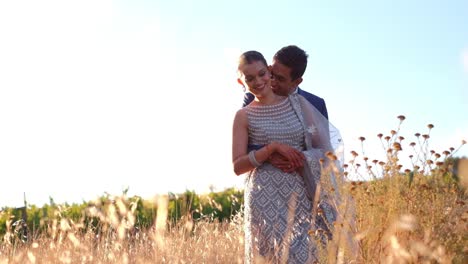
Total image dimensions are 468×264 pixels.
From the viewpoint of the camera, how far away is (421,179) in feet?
17.6

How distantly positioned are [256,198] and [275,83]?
0.78 metres

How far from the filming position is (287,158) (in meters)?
4.45

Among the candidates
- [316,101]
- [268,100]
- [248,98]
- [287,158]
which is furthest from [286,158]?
[316,101]

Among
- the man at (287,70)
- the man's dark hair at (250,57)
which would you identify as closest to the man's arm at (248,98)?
the man at (287,70)

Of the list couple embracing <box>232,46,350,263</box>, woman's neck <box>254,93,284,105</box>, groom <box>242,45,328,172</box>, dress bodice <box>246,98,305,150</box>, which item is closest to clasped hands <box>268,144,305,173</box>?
couple embracing <box>232,46,350,263</box>

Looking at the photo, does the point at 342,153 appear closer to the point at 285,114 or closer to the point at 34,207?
the point at 285,114

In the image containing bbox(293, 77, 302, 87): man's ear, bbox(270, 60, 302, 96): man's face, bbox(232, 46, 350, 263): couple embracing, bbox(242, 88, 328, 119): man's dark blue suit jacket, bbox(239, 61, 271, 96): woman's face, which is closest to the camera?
bbox(239, 61, 271, 96): woman's face

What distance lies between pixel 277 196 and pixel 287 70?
33.1 inches

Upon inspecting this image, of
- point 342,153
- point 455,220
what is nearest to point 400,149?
point 342,153

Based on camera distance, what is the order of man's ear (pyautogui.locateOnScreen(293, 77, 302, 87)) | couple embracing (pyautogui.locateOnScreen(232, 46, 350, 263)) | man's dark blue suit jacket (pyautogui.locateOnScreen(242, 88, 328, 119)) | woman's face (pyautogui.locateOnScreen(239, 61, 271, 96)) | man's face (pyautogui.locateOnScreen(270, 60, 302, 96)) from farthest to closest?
man's dark blue suit jacket (pyautogui.locateOnScreen(242, 88, 328, 119))
man's ear (pyautogui.locateOnScreen(293, 77, 302, 87))
man's face (pyautogui.locateOnScreen(270, 60, 302, 96))
couple embracing (pyautogui.locateOnScreen(232, 46, 350, 263))
woman's face (pyautogui.locateOnScreen(239, 61, 271, 96))

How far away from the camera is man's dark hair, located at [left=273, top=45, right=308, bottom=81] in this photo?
15.5ft

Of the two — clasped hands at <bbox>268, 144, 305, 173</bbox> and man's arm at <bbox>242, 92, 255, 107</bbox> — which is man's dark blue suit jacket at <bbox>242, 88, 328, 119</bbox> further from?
clasped hands at <bbox>268, 144, 305, 173</bbox>

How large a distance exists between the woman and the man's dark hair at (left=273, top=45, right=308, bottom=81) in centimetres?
21

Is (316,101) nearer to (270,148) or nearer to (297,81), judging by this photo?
(297,81)
